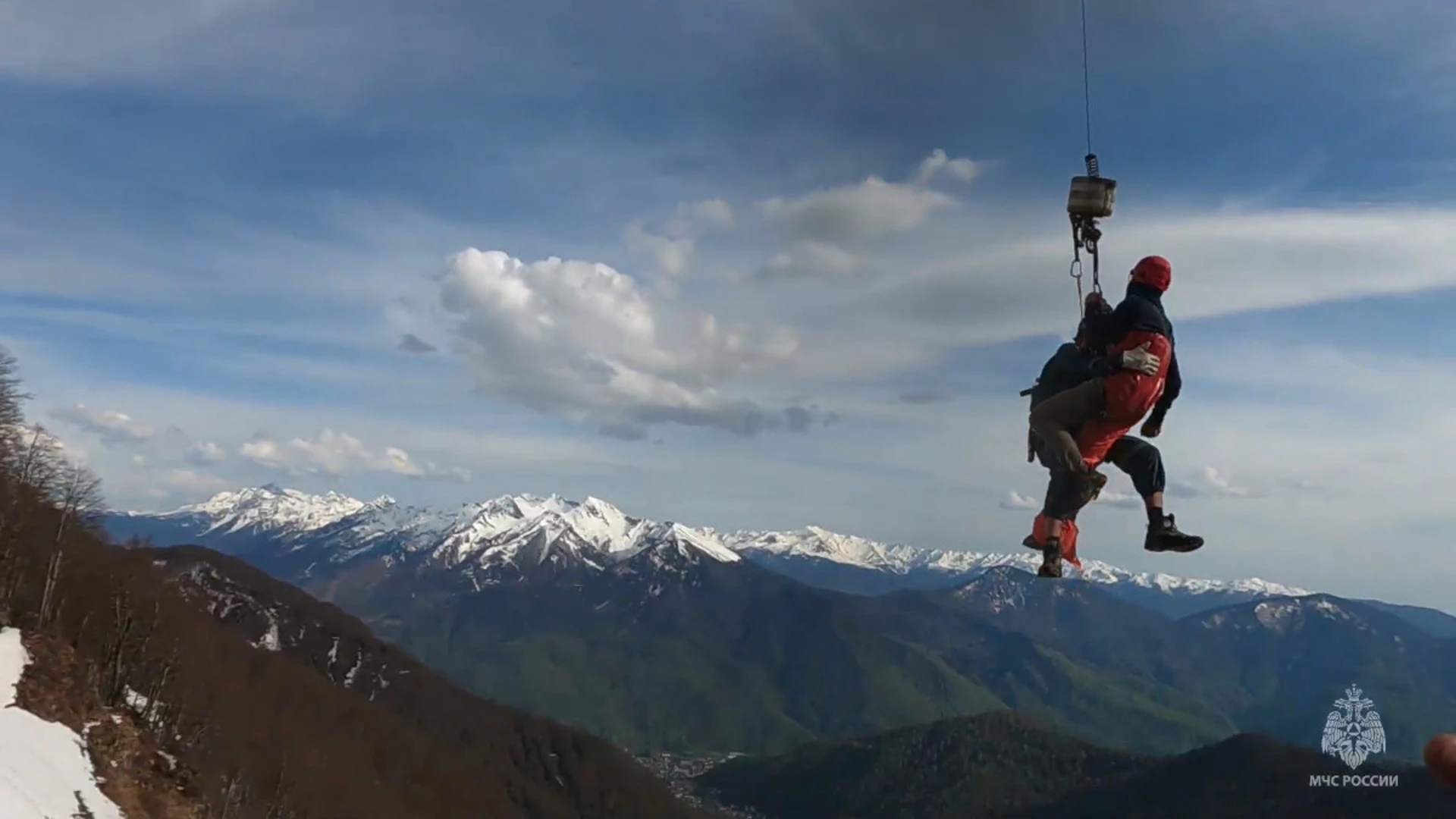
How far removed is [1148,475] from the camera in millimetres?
8930

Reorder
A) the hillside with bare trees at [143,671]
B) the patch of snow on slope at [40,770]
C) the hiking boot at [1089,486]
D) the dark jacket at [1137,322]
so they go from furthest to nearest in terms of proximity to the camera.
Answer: the hillside with bare trees at [143,671]
the patch of snow on slope at [40,770]
the hiking boot at [1089,486]
the dark jacket at [1137,322]

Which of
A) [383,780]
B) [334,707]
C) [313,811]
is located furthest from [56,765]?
[334,707]

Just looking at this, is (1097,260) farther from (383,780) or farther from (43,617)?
(383,780)

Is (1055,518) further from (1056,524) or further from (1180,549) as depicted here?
(1180,549)

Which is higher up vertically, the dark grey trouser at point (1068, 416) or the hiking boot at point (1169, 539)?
the dark grey trouser at point (1068, 416)

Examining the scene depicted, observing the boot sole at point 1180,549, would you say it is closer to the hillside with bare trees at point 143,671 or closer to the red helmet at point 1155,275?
the red helmet at point 1155,275

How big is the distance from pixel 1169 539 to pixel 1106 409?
1370 millimetres

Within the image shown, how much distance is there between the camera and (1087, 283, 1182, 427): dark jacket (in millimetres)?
7969

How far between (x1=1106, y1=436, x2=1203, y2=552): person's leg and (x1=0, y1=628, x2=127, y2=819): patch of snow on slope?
1578 inches

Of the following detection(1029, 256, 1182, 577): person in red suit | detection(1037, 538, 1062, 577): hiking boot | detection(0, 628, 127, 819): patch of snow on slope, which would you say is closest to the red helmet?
detection(1029, 256, 1182, 577): person in red suit

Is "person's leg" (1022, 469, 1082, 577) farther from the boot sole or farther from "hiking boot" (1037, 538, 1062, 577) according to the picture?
the boot sole

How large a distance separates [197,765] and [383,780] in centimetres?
8526

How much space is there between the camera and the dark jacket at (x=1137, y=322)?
7969 millimetres

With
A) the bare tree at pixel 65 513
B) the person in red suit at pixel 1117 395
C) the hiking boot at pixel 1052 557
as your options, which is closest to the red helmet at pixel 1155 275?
the person in red suit at pixel 1117 395
